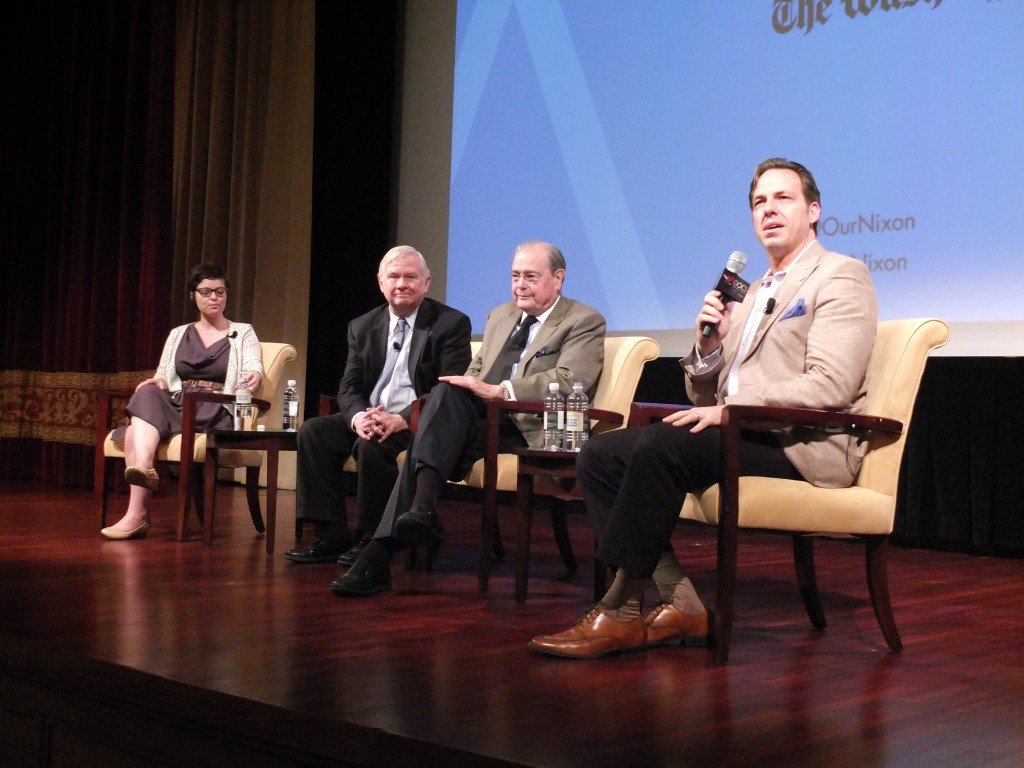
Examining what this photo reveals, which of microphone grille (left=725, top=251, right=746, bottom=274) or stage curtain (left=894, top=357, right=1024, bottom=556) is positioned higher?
microphone grille (left=725, top=251, right=746, bottom=274)

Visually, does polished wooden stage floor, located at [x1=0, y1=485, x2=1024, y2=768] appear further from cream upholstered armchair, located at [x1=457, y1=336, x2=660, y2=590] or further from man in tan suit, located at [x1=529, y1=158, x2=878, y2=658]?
cream upholstered armchair, located at [x1=457, y1=336, x2=660, y2=590]

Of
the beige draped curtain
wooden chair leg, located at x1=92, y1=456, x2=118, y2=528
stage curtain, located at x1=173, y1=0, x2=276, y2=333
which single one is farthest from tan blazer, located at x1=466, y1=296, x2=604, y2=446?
stage curtain, located at x1=173, y1=0, x2=276, y2=333

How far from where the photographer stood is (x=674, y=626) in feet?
8.07

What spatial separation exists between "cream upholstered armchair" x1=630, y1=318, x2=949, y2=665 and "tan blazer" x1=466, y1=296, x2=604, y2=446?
0.78m

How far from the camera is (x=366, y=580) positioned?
119 inches

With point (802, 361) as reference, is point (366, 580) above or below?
below

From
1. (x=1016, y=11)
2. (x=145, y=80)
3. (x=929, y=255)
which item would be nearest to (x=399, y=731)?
→ (x=929, y=255)

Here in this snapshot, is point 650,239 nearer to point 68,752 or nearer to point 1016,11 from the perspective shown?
point 1016,11

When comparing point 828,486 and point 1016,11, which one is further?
point 1016,11

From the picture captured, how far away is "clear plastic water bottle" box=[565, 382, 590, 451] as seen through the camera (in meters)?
3.07

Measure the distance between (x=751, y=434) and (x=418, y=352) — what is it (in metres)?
1.50

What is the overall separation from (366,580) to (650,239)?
2.54 metres

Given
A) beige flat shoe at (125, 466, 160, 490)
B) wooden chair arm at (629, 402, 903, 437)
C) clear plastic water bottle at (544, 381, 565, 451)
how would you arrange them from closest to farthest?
wooden chair arm at (629, 402, 903, 437) → clear plastic water bottle at (544, 381, 565, 451) → beige flat shoe at (125, 466, 160, 490)

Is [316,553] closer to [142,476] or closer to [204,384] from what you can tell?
[142,476]
